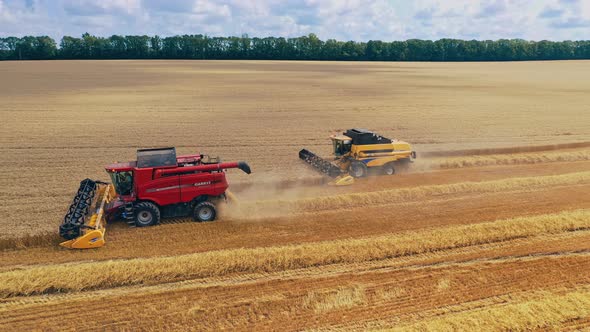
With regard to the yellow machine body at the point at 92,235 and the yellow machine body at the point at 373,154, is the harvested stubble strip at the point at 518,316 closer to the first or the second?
the yellow machine body at the point at 92,235

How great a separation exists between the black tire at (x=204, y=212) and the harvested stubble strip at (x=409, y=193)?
1.24 meters

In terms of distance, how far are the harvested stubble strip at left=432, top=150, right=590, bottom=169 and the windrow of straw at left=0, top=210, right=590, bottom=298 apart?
7.82 metres

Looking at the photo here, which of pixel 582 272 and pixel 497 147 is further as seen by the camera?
pixel 497 147

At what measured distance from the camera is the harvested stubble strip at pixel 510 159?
2136cm

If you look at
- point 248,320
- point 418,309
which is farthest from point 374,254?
point 248,320

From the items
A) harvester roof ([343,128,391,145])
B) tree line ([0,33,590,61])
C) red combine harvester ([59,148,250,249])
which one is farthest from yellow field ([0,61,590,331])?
tree line ([0,33,590,61])

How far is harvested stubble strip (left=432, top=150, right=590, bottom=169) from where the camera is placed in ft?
70.1

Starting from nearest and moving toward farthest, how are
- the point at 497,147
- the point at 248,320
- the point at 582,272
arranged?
the point at 248,320 → the point at 582,272 → the point at 497,147

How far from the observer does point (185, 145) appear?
80.8ft

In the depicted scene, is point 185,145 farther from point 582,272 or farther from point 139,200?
point 582,272

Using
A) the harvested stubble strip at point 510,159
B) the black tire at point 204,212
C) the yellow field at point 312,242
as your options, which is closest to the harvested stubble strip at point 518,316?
the yellow field at point 312,242

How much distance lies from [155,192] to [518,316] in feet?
34.2

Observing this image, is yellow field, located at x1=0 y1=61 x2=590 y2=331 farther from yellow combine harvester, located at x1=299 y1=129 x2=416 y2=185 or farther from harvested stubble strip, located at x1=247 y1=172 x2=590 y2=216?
yellow combine harvester, located at x1=299 y1=129 x2=416 y2=185

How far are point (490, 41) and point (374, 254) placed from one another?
135849 mm
